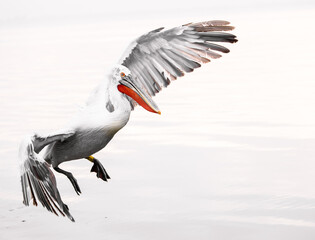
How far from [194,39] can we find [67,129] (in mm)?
1850

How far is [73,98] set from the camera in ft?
58.3

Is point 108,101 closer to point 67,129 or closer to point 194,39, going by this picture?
point 67,129

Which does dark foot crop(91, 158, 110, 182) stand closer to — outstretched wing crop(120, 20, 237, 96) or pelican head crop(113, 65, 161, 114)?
outstretched wing crop(120, 20, 237, 96)

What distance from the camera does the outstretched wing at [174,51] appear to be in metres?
8.66

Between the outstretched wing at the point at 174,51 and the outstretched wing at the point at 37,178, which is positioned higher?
the outstretched wing at the point at 174,51

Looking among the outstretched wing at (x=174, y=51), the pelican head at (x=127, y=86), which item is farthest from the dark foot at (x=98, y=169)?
the pelican head at (x=127, y=86)

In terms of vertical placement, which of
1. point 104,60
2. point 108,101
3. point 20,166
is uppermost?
point 108,101

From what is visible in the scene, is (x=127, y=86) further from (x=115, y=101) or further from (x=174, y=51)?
(x=174, y=51)

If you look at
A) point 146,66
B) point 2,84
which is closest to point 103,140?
point 146,66

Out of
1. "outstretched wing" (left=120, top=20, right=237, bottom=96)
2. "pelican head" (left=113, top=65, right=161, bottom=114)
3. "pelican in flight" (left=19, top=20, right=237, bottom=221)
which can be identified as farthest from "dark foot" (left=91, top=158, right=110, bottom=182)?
"pelican head" (left=113, top=65, right=161, bottom=114)

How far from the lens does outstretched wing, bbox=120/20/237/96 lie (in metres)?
8.66

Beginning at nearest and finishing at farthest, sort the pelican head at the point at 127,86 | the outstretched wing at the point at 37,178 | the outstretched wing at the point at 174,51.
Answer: the outstretched wing at the point at 37,178 < the pelican head at the point at 127,86 < the outstretched wing at the point at 174,51

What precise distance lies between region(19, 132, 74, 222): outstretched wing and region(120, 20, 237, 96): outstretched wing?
4.92 ft

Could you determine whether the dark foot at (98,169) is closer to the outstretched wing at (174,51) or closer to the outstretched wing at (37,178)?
the outstretched wing at (174,51)
